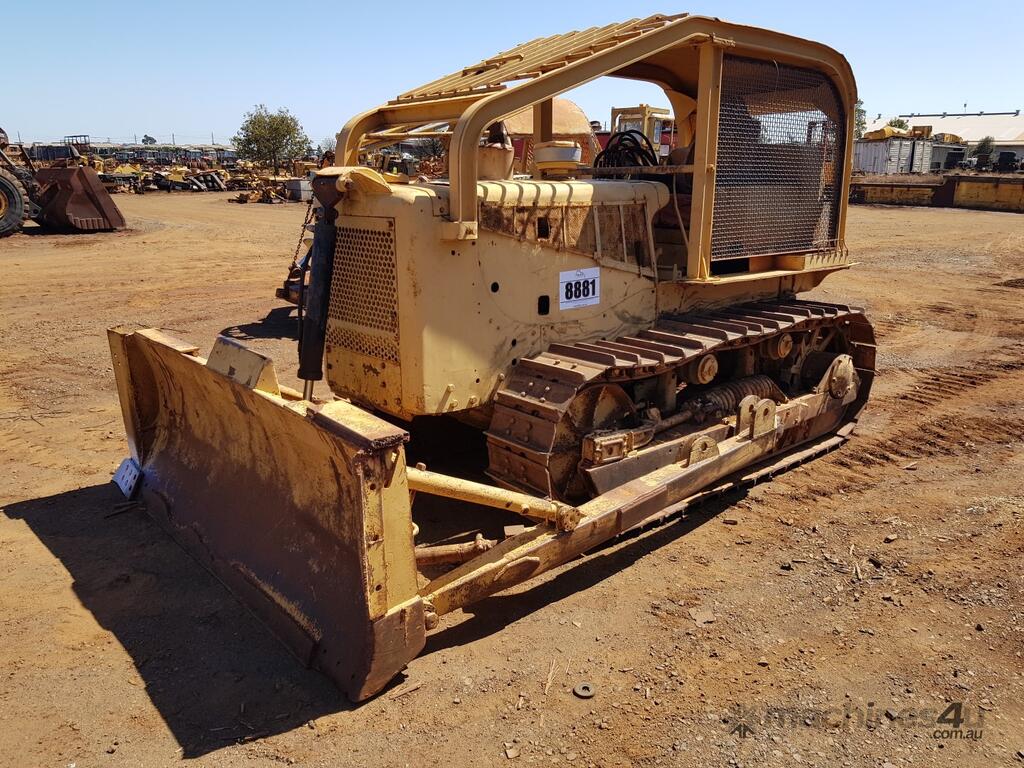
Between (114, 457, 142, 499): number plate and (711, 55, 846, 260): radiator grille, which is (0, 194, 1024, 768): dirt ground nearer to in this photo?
(114, 457, 142, 499): number plate

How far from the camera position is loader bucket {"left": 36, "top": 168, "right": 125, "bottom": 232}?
18.5m

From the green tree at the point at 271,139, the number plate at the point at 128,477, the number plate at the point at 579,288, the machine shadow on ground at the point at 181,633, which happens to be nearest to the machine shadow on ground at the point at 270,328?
the number plate at the point at 128,477

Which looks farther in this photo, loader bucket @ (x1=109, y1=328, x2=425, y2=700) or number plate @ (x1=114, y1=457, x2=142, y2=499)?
number plate @ (x1=114, y1=457, x2=142, y2=499)

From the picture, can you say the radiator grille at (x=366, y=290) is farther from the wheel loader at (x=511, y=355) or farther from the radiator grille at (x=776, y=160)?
the radiator grille at (x=776, y=160)

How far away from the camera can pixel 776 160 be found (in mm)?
5465

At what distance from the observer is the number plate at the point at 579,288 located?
184 inches

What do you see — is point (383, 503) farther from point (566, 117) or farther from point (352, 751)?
point (566, 117)

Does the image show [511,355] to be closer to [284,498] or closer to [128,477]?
[284,498]

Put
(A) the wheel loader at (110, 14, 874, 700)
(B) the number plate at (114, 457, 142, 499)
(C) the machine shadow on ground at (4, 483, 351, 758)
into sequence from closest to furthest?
(C) the machine shadow on ground at (4, 483, 351, 758) < (A) the wheel loader at (110, 14, 874, 700) < (B) the number plate at (114, 457, 142, 499)

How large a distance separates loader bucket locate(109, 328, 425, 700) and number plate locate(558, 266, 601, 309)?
5.39 feet

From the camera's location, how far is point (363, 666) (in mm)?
3203

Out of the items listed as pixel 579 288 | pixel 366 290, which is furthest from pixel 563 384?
pixel 366 290

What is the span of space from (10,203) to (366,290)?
1740cm

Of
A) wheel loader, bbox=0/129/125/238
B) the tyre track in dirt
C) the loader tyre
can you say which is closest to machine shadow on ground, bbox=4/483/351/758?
the tyre track in dirt
